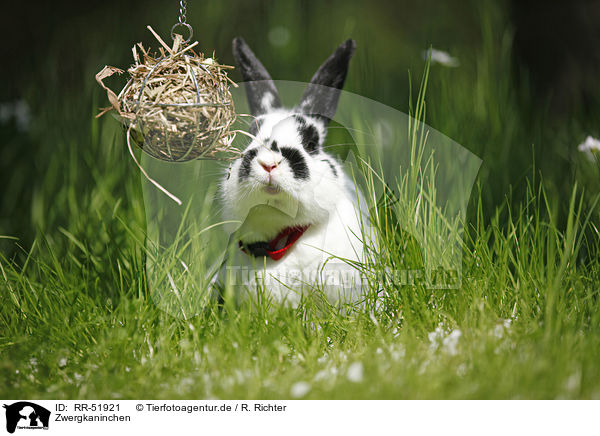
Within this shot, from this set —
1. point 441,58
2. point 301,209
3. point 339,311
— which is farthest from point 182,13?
point 339,311

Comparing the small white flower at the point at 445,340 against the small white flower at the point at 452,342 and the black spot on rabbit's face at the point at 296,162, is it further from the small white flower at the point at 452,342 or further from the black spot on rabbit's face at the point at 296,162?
the black spot on rabbit's face at the point at 296,162

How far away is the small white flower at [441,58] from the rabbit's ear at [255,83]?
0.59 metres

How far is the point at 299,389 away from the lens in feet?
4.07

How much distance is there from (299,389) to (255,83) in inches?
40.6

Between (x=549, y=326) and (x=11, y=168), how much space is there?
215cm

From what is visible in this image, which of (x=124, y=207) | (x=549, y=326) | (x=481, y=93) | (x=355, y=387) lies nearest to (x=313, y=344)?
(x=355, y=387)

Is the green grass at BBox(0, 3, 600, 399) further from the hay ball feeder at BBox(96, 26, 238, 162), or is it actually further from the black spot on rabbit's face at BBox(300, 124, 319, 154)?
the hay ball feeder at BBox(96, 26, 238, 162)

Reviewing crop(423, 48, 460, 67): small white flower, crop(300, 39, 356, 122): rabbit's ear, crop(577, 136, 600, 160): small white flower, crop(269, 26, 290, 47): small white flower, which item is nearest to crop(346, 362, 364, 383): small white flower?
crop(300, 39, 356, 122): rabbit's ear

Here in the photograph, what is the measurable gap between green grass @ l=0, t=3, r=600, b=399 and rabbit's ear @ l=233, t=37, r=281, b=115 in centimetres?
51

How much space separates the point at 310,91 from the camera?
1733mm

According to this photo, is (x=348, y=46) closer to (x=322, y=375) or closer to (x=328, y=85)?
(x=328, y=85)

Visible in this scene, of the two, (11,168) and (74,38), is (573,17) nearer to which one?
(74,38)

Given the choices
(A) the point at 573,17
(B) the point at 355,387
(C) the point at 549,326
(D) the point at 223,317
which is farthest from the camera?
(A) the point at 573,17

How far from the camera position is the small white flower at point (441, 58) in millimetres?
1888
